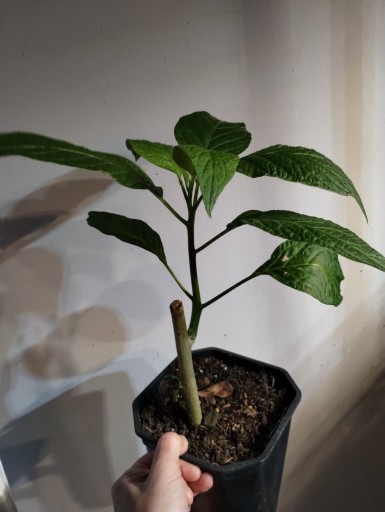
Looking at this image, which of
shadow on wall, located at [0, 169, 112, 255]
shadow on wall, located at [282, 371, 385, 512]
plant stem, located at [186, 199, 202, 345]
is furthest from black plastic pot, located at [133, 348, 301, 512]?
shadow on wall, located at [282, 371, 385, 512]

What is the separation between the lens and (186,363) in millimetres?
695

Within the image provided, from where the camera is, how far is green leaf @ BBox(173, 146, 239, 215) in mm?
444

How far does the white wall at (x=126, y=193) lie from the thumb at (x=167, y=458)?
1.00ft

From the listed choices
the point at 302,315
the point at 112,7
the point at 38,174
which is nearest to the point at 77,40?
the point at 112,7

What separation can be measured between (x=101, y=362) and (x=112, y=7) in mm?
630

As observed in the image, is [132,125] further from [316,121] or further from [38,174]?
[316,121]

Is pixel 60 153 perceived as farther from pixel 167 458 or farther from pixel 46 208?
pixel 167 458

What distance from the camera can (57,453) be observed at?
3.13 ft

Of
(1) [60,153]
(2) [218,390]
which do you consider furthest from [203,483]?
(1) [60,153]

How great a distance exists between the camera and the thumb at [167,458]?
65 cm

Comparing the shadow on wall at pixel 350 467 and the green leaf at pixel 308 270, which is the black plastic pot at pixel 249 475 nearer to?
the green leaf at pixel 308 270

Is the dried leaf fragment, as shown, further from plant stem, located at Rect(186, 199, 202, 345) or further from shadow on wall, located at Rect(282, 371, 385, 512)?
shadow on wall, located at Rect(282, 371, 385, 512)

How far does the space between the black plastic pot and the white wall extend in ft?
0.66

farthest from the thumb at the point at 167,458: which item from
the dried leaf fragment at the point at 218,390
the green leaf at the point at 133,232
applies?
the green leaf at the point at 133,232
